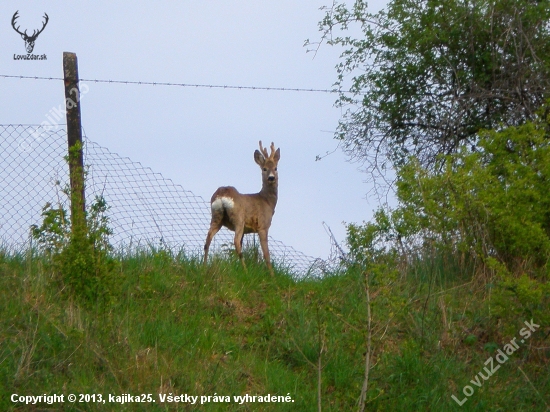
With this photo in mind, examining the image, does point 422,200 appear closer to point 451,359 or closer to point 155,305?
point 451,359

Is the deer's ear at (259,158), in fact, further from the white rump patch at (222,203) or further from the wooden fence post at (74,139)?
the wooden fence post at (74,139)

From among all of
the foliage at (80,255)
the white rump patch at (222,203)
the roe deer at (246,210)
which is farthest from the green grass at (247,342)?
the white rump patch at (222,203)

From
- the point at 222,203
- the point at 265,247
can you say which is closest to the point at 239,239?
the point at 265,247

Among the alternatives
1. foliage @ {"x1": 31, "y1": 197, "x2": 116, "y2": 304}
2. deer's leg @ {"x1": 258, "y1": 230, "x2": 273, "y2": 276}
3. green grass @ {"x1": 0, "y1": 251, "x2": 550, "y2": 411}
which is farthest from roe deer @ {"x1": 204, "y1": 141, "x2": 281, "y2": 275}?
foliage @ {"x1": 31, "y1": 197, "x2": 116, "y2": 304}

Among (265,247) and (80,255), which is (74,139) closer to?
(80,255)

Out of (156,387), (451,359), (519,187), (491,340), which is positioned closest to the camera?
(156,387)

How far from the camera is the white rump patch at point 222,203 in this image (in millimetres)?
10203

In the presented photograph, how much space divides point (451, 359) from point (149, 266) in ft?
10.2

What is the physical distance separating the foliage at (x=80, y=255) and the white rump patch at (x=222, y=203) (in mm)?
2584

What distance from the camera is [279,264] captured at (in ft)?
32.1

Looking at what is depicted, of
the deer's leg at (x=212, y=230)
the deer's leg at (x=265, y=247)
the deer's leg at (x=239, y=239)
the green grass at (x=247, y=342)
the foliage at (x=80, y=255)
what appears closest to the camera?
the green grass at (x=247, y=342)

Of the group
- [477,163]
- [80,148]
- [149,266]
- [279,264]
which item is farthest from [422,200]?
[80,148]

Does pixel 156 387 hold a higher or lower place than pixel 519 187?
lower

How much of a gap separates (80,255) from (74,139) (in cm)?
149
